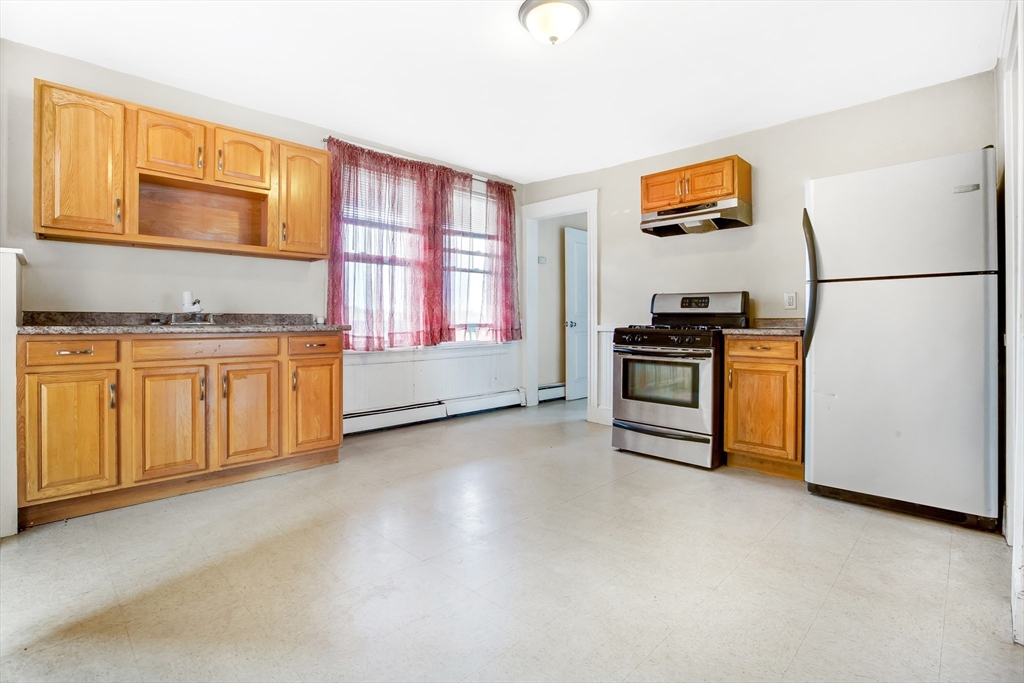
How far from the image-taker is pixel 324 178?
3.54 meters

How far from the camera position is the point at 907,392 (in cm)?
252

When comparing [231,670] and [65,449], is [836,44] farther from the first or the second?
[65,449]

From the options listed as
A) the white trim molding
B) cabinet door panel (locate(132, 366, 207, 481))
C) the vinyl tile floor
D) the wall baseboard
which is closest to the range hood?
the white trim molding

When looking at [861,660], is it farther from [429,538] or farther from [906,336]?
[906,336]

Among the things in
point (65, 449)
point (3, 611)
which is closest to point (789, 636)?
point (3, 611)

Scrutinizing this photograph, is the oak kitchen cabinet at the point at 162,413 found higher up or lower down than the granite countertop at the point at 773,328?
lower down

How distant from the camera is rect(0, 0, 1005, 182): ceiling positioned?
242cm

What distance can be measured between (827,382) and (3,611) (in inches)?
150

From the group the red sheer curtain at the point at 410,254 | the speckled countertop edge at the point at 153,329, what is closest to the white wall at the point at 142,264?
the red sheer curtain at the point at 410,254

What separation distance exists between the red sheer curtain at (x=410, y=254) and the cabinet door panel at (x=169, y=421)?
1349 mm

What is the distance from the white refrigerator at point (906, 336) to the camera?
7.65 feet

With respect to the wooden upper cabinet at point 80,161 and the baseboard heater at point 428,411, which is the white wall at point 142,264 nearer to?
the baseboard heater at point 428,411

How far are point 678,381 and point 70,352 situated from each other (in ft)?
11.9

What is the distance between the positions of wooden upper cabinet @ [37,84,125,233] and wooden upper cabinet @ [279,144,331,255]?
894 millimetres
